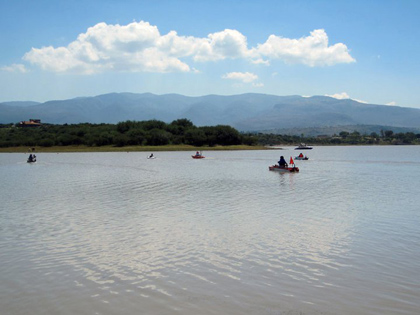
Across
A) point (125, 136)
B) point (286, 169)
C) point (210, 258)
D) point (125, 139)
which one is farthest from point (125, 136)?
point (210, 258)

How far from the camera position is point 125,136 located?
17538 centimetres

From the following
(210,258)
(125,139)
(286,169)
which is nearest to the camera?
(210,258)

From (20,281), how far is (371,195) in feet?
91.2

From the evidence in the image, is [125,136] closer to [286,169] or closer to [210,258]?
[286,169]

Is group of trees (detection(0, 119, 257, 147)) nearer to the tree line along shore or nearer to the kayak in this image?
the tree line along shore

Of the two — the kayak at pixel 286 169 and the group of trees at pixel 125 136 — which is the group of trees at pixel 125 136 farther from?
the kayak at pixel 286 169

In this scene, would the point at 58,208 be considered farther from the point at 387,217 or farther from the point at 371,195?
the point at 371,195

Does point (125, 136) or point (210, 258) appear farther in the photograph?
point (125, 136)

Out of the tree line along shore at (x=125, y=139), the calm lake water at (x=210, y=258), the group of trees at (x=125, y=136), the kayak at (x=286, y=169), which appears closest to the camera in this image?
the calm lake water at (x=210, y=258)

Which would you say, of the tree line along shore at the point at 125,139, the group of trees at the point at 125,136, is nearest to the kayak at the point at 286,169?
the tree line along shore at the point at 125,139

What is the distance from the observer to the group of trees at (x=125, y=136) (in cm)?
17175

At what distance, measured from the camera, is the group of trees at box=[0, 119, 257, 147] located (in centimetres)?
17175

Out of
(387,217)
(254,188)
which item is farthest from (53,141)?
(387,217)

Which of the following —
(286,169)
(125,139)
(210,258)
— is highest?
(125,139)
